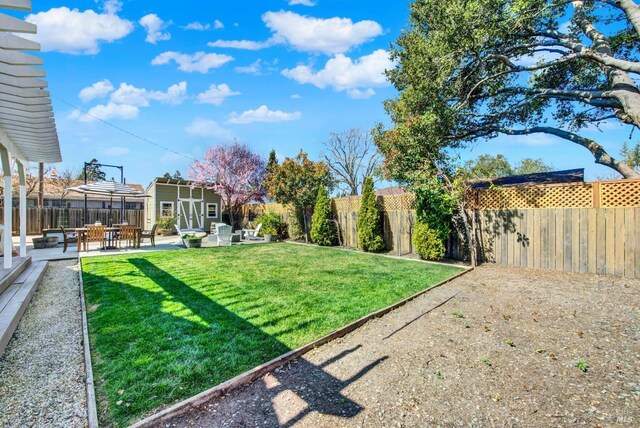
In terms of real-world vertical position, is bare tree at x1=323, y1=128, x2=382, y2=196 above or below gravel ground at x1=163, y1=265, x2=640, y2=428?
above

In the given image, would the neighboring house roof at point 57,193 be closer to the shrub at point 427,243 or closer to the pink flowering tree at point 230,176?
the pink flowering tree at point 230,176

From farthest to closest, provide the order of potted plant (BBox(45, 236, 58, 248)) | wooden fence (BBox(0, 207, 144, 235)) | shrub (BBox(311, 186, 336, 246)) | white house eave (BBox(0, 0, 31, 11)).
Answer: wooden fence (BBox(0, 207, 144, 235)) < shrub (BBox(311, 186, 336, 246)) < potted plant (BBox(45, 236, 58, 248)) < white house eave (BBox(0, 0, 31, 11))

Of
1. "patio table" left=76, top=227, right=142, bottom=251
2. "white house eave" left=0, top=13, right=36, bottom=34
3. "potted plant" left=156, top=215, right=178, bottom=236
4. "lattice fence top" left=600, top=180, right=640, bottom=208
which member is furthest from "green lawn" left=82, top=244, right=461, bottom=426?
"potted plant" left=156, top=215, right=178, bottom=236

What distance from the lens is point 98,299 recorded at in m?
4.54

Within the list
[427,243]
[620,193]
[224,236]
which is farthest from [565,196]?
[224,236]

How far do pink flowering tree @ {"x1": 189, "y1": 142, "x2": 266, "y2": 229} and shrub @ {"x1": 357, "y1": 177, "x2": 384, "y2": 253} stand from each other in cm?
1240

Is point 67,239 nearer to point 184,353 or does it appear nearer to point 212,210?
point 184,353

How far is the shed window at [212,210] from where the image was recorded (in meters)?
20.8

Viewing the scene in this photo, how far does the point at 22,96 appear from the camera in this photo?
369cm

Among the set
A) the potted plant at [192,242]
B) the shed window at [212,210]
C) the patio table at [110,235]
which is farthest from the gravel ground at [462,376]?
the shed window at [212,210]

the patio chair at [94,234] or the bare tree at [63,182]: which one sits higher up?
the bare tree at [63,182]

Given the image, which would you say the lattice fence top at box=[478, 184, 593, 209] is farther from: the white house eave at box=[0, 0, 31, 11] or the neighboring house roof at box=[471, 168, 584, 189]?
the white house eave at box=[0, 0, 31, 11]

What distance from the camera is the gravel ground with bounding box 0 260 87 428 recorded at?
2.02 metres

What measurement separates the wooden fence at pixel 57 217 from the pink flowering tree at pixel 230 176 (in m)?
5.09
